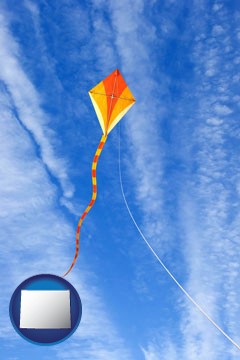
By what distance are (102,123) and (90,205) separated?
265 cm

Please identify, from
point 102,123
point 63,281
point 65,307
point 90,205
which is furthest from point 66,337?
point 102,123

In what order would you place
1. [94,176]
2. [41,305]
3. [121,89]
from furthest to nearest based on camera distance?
[121,89], [94,176], [41,305]

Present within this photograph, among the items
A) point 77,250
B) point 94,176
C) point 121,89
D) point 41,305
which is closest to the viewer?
point 41,305

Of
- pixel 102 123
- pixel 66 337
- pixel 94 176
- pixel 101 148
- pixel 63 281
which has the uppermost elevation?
pixel 102 123

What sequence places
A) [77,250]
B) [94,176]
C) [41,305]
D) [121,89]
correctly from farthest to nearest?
[121,89] → [94,176] → [77,250] → [41,305]

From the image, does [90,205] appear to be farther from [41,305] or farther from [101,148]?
[41,305]

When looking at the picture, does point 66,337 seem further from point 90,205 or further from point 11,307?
point 90,205

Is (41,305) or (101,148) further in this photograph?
(101,148)

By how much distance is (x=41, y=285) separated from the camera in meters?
4.50

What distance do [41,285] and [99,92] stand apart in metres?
6.32

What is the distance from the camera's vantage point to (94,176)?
845cm

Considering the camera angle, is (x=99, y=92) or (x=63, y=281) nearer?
(x=63, y=281)

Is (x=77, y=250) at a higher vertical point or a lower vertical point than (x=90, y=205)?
lower

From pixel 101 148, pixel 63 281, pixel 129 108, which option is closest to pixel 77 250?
pixel 101 148
